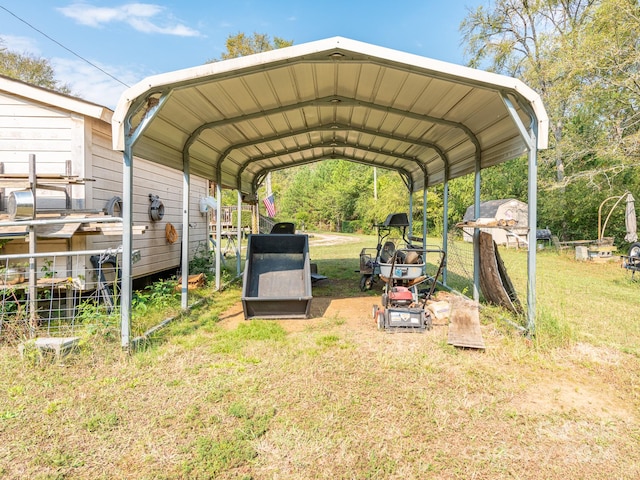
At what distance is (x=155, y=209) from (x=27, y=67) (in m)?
15.9

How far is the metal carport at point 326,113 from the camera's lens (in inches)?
149

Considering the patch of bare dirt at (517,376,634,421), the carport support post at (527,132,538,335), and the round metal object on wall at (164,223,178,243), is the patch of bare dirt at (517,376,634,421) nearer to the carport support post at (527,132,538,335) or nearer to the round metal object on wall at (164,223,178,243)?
the carport support post at (527,132,538,335)

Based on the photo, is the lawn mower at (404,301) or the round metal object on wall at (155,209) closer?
the lawn mower at (404,301)

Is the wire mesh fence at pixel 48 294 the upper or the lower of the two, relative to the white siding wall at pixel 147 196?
lower

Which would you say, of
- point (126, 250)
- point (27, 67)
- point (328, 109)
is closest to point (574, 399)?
point (126, 250)

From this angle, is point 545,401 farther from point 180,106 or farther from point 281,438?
point 180,106

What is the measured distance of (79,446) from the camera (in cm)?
223

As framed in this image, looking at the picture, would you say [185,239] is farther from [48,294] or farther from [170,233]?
[170,233]

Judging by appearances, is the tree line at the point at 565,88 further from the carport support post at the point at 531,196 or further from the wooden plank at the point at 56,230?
the wooden plank at the point at 56,230

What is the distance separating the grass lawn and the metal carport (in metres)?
0.67

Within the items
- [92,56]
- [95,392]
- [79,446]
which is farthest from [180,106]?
[92,56]

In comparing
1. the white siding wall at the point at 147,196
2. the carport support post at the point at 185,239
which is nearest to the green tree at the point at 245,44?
the white siding wall at the point at 147,196

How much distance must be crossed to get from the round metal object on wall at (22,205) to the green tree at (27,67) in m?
16.0

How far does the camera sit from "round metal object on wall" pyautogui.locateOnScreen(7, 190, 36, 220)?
4074 millimetres
